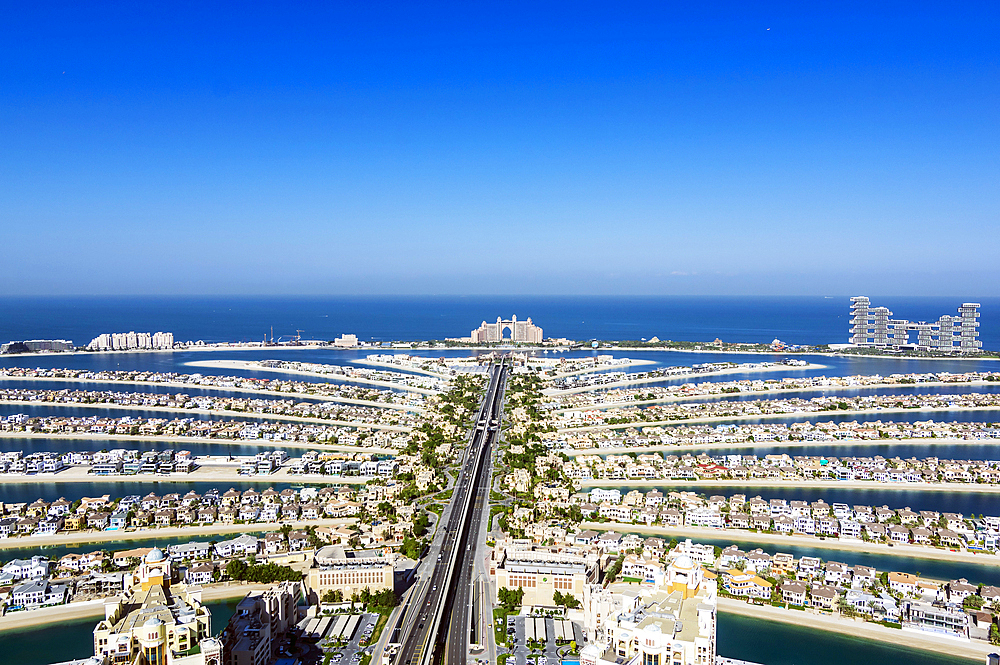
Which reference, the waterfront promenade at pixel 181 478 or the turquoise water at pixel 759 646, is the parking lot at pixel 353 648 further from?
the waterfront promenade at pixel 181 478

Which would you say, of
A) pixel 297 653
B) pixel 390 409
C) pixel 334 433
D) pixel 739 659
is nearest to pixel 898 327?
pixel 390 409

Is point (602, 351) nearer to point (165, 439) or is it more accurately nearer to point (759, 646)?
point (165, 439)

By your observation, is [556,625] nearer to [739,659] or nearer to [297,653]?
[739,659]

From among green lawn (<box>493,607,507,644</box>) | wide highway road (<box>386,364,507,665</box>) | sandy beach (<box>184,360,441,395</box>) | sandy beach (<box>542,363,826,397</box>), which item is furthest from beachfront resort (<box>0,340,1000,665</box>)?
sandy beach (<box>184,360,441,395</box>)

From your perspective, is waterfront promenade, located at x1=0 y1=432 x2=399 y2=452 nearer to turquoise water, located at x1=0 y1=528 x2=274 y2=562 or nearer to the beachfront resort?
the beachfront resort

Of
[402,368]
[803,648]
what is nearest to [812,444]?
[803,648]

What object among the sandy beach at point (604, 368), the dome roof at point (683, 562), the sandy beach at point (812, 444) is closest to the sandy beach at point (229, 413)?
the sandy beach at point (812, 444)
